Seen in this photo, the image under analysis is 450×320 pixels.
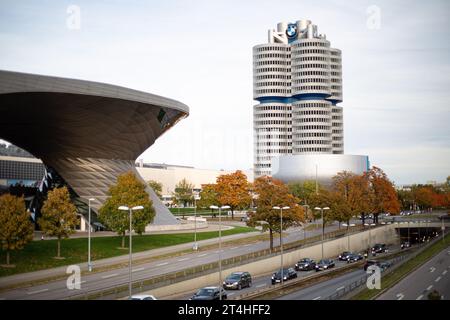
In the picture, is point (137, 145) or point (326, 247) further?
point (137, 145)

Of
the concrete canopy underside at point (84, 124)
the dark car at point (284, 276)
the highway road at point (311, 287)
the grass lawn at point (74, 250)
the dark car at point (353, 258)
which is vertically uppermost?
the concrete canopy underside at point (84, 124)

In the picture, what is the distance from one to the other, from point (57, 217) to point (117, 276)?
47.7ft

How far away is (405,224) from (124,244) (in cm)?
6541

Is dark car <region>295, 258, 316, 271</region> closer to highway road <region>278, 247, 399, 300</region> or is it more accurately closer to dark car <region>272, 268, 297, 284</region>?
highway road <region>278, 247, 399, 300</region>

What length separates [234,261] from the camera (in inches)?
2347

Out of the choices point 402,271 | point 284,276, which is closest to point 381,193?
point 402,271

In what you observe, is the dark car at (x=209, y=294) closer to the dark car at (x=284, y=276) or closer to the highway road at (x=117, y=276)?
the highway road at (x=117, y=276)

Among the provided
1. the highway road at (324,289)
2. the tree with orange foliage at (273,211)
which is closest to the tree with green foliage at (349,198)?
the tree with orange foliage at (273,211)

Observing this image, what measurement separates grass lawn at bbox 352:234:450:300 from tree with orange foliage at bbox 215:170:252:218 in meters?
57.3

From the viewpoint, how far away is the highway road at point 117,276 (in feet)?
146

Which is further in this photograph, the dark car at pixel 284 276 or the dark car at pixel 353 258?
the dark car at pixel 353 258

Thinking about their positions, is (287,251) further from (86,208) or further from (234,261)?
(86,208)

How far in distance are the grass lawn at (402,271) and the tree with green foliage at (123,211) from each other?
32717mm
